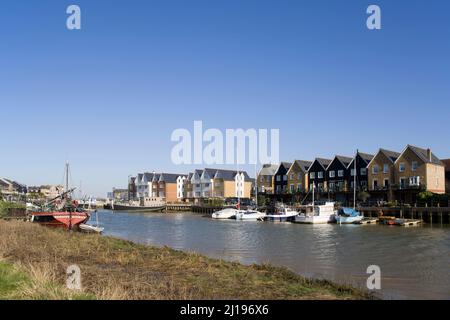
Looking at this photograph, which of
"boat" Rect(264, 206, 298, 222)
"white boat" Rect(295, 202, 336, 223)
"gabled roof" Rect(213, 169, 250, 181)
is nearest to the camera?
"white boat" Rect(295, 202, 336, 223)

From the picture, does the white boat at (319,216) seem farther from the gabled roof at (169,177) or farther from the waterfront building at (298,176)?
the gabled roof at (169,177)

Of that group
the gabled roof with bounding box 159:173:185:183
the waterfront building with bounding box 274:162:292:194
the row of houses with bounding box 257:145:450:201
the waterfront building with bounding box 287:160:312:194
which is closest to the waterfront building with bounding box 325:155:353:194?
the row of houses with bounding box 257:145:450:201

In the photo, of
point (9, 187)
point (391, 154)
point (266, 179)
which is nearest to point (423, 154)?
point (391, 154)

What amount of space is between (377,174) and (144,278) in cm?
6559

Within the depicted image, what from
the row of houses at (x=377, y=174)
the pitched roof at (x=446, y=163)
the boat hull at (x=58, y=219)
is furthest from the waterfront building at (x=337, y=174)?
the boat hull at (x=58, y=219)

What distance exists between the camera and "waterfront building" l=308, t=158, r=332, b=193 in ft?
→ 277

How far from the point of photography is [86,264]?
59.1 ft

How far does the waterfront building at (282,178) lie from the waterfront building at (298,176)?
144cm

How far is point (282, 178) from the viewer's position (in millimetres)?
94875

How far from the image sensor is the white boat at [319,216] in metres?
60.6

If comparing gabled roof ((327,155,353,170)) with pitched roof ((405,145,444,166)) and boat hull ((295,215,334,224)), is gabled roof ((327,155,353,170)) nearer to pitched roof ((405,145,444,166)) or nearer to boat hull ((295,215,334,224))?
pitched roof ((405,145,444,166))

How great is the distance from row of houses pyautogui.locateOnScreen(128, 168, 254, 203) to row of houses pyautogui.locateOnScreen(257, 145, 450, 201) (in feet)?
68.6
